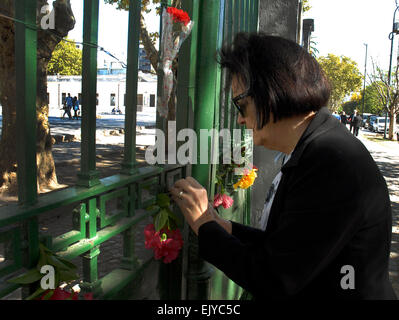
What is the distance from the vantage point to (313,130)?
4.40ft

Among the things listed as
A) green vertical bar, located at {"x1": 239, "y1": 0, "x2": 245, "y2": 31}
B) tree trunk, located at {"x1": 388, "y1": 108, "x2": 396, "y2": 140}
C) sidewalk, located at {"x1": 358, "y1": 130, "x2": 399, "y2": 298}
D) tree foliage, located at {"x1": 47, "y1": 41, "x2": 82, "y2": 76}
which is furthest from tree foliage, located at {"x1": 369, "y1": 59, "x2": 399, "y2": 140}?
green vertical bar, located at {"x1": 239, "y1": 0, "x2": 245, "y2": 31}

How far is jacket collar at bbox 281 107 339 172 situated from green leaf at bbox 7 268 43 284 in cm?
84

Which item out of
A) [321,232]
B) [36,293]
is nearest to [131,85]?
[36,293]

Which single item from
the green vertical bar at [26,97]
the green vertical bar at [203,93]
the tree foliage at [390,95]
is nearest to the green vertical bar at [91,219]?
the green vertical bar at [26,97]

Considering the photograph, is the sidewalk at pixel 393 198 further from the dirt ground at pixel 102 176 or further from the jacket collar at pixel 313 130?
the jacket collar at pixel 313 130

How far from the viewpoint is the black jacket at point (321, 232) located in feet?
3.75

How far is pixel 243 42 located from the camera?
1508mm

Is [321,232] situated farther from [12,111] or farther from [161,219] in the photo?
[12,111]

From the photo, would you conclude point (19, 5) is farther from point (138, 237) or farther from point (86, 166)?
point (138, 237)

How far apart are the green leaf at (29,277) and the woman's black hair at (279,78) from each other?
0.88 meters

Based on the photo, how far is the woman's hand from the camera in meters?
1.49

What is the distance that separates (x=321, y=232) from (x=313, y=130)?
370 millimetres

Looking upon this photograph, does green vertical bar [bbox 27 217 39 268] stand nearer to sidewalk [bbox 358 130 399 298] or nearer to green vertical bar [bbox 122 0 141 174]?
green vertical bar [bbox 122 0 141 174]
